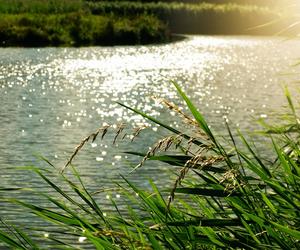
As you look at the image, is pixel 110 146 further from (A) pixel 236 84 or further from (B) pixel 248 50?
(B) pixel 248 50

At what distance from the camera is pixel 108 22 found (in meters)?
52.4

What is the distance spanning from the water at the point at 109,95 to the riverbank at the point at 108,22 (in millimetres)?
2402

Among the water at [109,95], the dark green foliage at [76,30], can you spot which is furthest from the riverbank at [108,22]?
the water at [109,95]

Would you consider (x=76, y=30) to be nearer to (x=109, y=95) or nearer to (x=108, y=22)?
(x=108, y=22)

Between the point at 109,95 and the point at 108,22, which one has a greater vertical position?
the point at 109,95

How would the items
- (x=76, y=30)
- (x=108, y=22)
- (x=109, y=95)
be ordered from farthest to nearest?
(x=108, y=22) → (x=76, y=30) → (x=109, y=95)

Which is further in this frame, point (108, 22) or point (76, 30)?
point (108, 22)

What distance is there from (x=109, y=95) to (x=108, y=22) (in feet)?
85.1

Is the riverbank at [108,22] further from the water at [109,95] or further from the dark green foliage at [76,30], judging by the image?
the water at [109,95]

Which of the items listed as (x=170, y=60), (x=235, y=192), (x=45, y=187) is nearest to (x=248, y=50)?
(x=170, y=60)

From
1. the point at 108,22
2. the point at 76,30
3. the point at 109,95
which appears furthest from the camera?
the point at 108,22

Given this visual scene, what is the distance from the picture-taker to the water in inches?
579

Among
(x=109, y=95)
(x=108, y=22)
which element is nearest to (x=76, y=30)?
(x=108, y=22)

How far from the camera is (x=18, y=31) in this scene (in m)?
47.4
